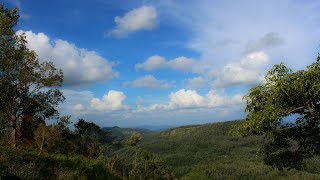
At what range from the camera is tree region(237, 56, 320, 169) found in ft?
62.8

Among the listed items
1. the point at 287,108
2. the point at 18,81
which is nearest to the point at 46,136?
the point at 18,81

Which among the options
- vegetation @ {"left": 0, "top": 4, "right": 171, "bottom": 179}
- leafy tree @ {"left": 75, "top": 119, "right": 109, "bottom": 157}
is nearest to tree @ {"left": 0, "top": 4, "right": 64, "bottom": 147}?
vegetation @ {"left": 0, "top": 4, "right": 171, "bottom": 179}

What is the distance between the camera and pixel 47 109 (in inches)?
1681

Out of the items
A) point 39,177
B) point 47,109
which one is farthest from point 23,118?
point 39,177

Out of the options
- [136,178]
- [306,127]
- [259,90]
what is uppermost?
[259,90]

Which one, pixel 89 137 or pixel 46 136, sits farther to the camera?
pixel 89 137

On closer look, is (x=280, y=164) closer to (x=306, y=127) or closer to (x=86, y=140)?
(x=306, y=127)

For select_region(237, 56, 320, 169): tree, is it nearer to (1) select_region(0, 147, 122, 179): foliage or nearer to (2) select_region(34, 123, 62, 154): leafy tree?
(1) select_region(0, 147, 122, 179): foliage

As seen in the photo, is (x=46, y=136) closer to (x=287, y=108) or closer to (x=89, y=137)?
(x=287, y=108)

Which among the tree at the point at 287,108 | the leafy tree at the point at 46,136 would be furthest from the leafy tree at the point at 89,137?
the tree at the point at 287,108

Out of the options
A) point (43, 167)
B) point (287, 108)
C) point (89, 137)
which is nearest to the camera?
point (287, 108)

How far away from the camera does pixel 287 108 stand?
65.4 ft

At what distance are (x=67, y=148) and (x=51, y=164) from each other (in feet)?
91.8

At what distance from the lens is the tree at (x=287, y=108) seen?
19156mm
